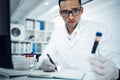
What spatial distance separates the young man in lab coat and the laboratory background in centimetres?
3

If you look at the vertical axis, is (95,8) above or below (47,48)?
above

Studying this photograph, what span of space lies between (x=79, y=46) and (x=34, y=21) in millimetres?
243

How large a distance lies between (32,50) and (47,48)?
0.28ft

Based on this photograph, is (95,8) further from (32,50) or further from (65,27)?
(32,50)

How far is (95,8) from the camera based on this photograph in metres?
0.75

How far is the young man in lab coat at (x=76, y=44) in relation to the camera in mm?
Answer: 678

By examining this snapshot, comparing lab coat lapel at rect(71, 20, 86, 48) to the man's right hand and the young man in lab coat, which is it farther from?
the man's right hand

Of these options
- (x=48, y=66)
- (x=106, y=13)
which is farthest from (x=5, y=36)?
(x=106, y=13)

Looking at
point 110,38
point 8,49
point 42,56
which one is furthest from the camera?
point 42,56

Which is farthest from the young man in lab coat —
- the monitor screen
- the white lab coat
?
the monitor screen

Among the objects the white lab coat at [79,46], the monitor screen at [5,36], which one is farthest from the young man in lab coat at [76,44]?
the monitor screen at [5,36]

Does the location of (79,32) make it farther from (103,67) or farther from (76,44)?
(103,67)

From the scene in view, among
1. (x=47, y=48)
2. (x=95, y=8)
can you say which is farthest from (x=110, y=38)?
(x=47, y=48)

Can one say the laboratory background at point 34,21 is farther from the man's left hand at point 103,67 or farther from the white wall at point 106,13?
the man's left hand at point 103,67
